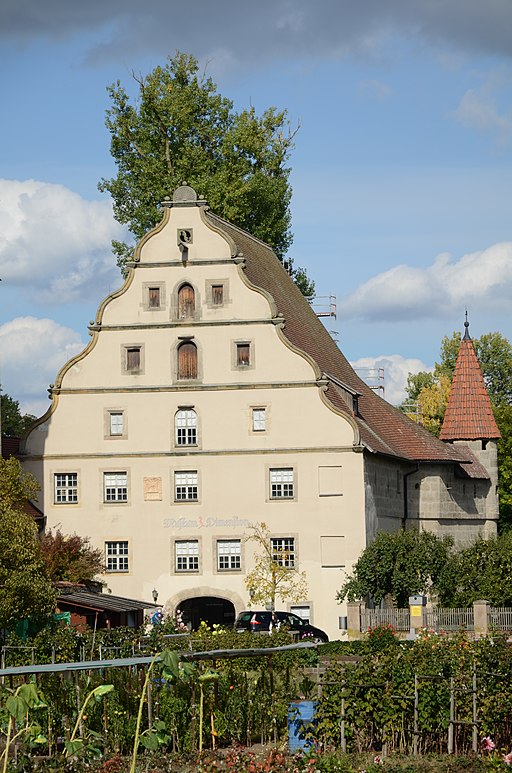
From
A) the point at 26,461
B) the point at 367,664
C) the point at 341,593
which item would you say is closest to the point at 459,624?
the point at 341,593

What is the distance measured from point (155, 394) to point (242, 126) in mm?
18147

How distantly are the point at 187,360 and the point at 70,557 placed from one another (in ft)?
26.8

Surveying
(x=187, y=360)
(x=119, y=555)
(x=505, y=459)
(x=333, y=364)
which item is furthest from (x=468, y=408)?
(x=505, y=459)

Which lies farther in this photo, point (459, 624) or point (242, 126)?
point (242, 126)

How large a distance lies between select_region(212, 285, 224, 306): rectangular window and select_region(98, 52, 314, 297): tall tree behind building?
13.1 meters

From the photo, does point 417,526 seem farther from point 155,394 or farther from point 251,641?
point 251,641

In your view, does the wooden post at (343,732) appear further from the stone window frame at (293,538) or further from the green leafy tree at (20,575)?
the stone window frame at (293,538)

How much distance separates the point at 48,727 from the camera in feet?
77.0

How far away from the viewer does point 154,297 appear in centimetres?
5581

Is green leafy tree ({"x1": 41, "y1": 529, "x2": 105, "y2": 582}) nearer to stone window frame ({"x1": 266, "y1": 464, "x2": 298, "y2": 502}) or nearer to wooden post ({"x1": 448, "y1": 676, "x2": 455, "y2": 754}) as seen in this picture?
stone window frame ({"x1": 266, "y1": 464, "x2": 298, "y2": 502})

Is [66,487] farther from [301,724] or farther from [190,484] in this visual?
[301,724]

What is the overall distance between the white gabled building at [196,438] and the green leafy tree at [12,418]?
28514 mm

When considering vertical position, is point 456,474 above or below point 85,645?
above

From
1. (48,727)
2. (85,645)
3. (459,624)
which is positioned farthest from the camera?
(459,624)
